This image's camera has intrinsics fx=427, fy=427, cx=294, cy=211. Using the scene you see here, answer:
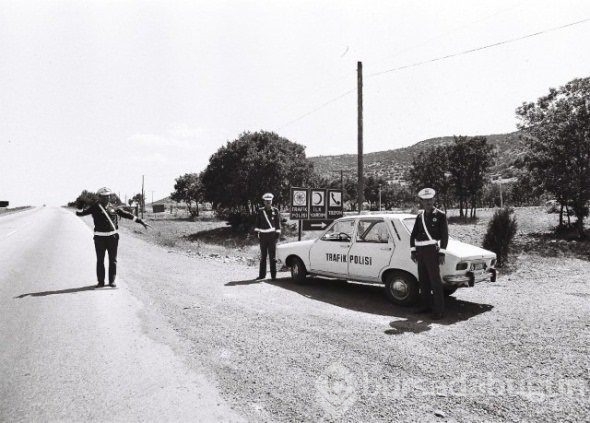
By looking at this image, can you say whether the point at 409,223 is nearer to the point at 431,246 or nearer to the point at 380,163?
the point at 431,246

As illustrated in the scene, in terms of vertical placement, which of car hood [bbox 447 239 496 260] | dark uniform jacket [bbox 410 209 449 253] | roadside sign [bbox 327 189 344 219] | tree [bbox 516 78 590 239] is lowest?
car hood [bbox 447 239 496 260]

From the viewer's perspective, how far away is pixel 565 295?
8.05 metres

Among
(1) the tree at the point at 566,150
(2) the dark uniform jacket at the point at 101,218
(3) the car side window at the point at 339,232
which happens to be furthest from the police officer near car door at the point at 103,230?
(1) the tree at the point at 566,150

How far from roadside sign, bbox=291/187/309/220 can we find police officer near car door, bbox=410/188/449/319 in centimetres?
598

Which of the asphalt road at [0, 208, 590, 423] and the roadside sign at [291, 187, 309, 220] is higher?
the roadside sign at [291, 187, 309, 220]

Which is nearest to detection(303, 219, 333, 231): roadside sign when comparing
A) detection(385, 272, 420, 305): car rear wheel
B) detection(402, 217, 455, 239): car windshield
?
detection(402, 217, 455, 239): car windshield

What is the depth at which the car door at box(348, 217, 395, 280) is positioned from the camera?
7.42 m

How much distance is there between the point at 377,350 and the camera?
4777 mm

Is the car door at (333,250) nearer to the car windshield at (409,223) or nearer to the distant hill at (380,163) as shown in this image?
the car windshield at (409,223)

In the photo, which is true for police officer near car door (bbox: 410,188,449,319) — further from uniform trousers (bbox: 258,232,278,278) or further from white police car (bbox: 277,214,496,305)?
uniform trousers (bbox: 258,232,278,278)

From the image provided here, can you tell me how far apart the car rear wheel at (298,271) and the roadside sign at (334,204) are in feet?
12.7

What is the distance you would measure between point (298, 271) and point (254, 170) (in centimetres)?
2864

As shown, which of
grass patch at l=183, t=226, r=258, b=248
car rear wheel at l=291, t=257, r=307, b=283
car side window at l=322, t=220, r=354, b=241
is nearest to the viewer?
car side window at l=322, t=220, r=354, b=241

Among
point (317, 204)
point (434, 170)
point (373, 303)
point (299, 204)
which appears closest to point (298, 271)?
point (373, 303)
